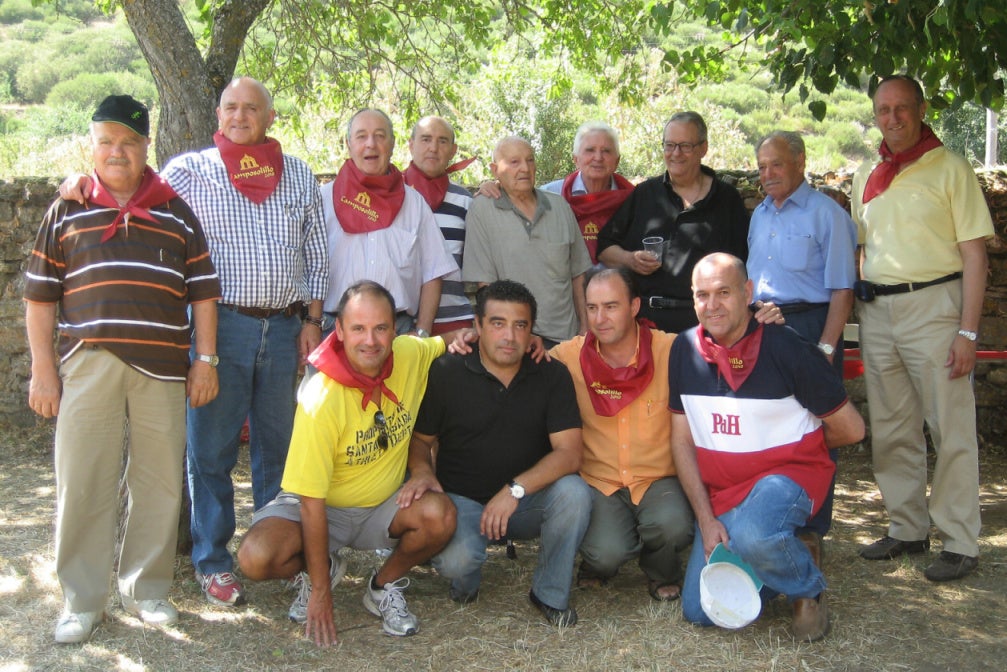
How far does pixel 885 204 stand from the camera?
4.48m

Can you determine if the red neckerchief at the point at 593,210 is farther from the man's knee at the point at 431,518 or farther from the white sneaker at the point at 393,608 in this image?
the white sneaker at the point at 393,608

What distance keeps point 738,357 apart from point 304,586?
6.72ft

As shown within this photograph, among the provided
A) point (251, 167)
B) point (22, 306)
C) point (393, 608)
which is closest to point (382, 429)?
point (393, 608)

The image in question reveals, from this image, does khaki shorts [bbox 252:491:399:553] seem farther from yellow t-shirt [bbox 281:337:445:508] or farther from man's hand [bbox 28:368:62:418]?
man's hand [bbox 28:368:62:418]

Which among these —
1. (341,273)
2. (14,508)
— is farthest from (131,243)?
(14,508)

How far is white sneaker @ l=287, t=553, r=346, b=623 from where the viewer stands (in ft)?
12.5

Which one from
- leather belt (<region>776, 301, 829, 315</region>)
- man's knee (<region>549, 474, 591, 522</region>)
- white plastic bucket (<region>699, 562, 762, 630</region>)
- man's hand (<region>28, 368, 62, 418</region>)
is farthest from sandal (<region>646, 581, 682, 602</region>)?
man's hand (<region>28, 368, 62, 418</region>)

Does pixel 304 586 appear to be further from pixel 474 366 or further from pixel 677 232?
pixel 677 232

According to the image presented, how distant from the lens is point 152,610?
148 inches

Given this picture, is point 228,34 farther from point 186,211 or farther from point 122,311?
point 122,311

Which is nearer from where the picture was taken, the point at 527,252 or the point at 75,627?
the point at 75,627

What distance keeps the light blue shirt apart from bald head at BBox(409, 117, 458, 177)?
1732 mm

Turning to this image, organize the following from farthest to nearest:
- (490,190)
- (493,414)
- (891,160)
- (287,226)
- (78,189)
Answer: (490,190) < (891,160) < (287,226) < (493,414) < (78,189)

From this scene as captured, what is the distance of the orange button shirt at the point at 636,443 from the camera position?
4.09 m
